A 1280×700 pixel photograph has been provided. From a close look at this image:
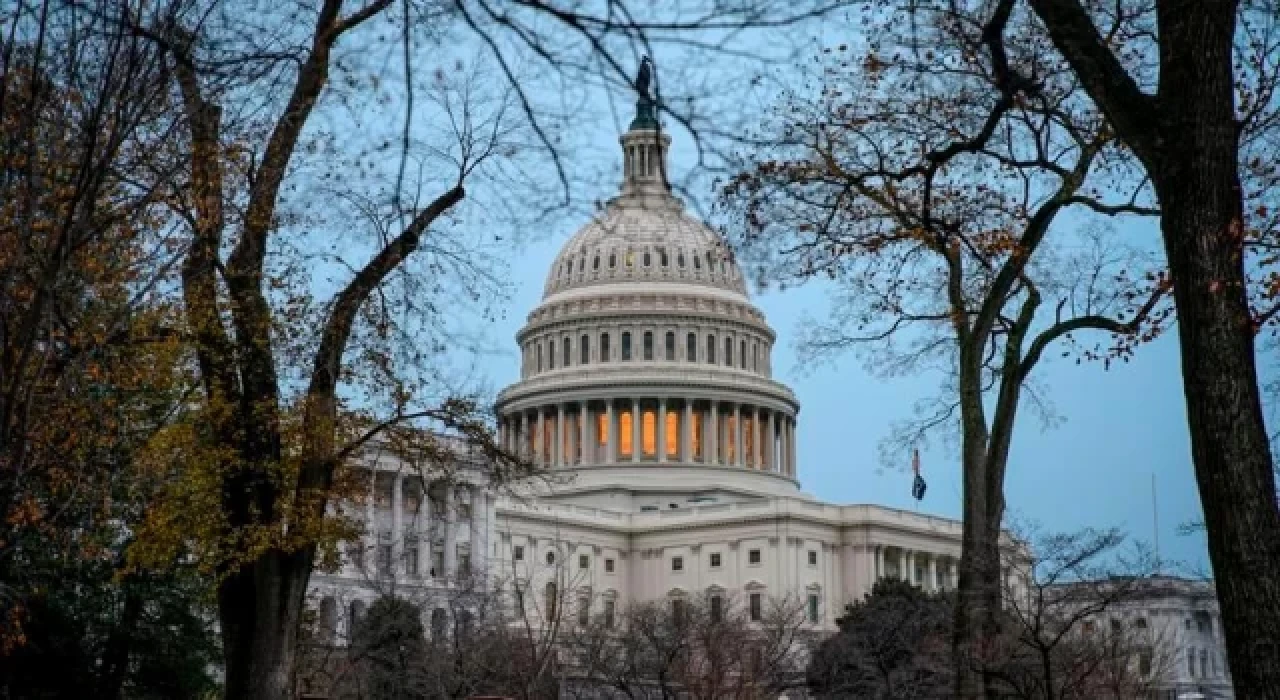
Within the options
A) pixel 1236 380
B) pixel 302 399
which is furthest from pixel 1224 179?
pixel 302 399

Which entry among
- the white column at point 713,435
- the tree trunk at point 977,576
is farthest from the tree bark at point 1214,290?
the white column at point 713,435

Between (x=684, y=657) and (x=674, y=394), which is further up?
(x=674, y=394)

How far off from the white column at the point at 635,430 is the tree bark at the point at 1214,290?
13677cm

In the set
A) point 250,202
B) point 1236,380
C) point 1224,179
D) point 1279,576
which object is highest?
point 250,202

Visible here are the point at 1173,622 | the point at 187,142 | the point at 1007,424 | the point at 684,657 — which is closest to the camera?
the point at 187,142

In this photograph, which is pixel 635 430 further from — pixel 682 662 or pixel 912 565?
pixel 682 662

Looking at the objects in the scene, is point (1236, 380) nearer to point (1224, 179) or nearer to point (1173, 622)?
point (1224, 179)

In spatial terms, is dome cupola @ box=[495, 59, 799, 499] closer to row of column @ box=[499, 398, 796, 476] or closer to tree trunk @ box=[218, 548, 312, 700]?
row of column @ box=[499, 398, 796, 476]

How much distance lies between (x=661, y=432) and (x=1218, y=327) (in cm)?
13829

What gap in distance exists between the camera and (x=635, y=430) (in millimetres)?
150250

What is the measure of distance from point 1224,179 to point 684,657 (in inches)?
1637

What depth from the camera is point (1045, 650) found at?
23734 mm

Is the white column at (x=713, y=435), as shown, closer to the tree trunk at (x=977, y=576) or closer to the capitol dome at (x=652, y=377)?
the capitol dome at (x=652, y=377)

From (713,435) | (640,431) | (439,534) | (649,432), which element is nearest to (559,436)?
(640,431)
